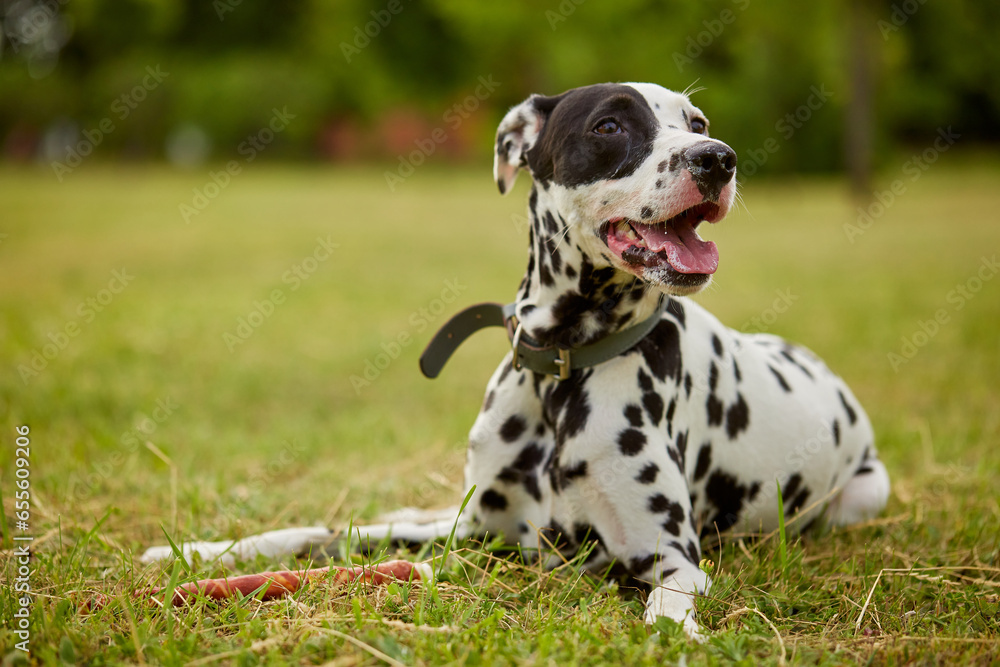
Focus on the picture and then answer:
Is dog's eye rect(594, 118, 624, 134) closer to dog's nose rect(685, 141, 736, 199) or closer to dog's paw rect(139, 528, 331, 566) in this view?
dog's nose rect(685, 141, 736, 199)

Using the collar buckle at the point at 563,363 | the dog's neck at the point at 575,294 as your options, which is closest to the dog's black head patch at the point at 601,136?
the dog's neck at the point at 575,294

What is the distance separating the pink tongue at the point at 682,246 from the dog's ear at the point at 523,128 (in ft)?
2.09

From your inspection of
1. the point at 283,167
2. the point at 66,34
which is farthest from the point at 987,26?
the point at 66,34

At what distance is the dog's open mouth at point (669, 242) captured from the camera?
8.27 feet

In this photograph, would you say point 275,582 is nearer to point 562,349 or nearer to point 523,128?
point 562,349

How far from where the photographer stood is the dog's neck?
2.74 metres

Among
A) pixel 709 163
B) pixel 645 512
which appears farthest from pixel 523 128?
pixel 645 512

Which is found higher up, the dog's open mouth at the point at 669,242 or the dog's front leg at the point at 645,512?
the dog's open mouth at the point at 669,242

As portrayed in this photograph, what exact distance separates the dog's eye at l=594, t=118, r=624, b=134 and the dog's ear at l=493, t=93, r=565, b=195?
336 millimetres

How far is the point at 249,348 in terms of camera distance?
7047mm

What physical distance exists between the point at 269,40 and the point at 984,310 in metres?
38.9

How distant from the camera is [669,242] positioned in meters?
2.57

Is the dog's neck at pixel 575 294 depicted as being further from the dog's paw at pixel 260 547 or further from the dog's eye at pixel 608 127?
the dog's paw at pixel 260 547

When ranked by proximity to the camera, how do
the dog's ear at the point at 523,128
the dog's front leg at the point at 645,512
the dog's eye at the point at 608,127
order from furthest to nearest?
the dog's ear at the point at 523,128
the dog's eye at the point at 608,127
the dog's front leg at the point at 645,512
